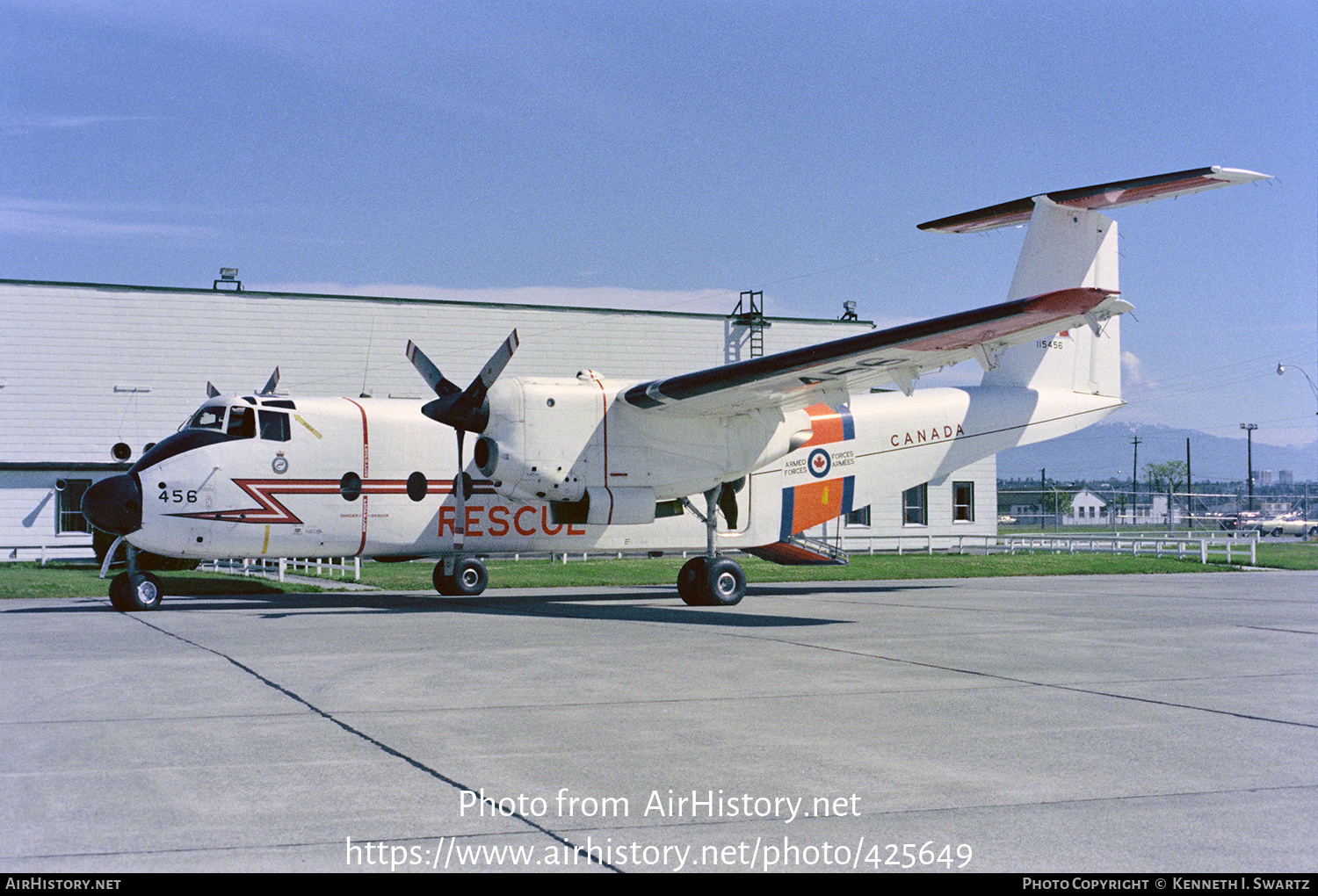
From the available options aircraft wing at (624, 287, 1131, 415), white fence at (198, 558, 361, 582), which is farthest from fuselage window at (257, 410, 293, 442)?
white fence at (198, 558, 361, 582)

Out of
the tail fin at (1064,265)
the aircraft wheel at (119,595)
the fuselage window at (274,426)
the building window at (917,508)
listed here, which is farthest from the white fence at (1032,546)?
the aircraft wheel at (119,595)

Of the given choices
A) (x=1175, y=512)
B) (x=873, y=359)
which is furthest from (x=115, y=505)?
(x=1175, y=512)

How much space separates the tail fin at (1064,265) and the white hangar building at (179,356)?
8.47 meters

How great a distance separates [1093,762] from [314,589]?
18.9 m

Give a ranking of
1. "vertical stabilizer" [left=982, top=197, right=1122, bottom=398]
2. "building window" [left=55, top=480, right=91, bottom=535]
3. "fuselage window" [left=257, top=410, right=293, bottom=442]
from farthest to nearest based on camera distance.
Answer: "building window" [left=55, top=480, right=91, bottom=535]
"vertical stabilizer" [left=982, top=197, right=1122, bottom=398]
"fuselage window" [left=257, top=410, right=293, bottom=442]

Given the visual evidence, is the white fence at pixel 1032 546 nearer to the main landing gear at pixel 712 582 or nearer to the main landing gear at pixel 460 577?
the main landing gear at pixel 712 582

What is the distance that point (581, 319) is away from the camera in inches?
1494

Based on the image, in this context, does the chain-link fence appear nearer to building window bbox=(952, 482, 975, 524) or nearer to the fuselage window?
building window bbox=(952, 482, 975, 524)

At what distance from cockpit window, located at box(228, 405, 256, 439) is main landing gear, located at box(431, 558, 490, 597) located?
432 centimetres

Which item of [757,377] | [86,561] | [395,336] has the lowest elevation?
[86,561]

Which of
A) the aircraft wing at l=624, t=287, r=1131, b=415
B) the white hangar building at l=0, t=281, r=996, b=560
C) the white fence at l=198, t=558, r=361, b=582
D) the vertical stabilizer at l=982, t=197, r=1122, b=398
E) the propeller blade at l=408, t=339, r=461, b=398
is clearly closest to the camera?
the aircraft wing at l=624, t=287, r=1131, b=415

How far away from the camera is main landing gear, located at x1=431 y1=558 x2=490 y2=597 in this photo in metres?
20.4
